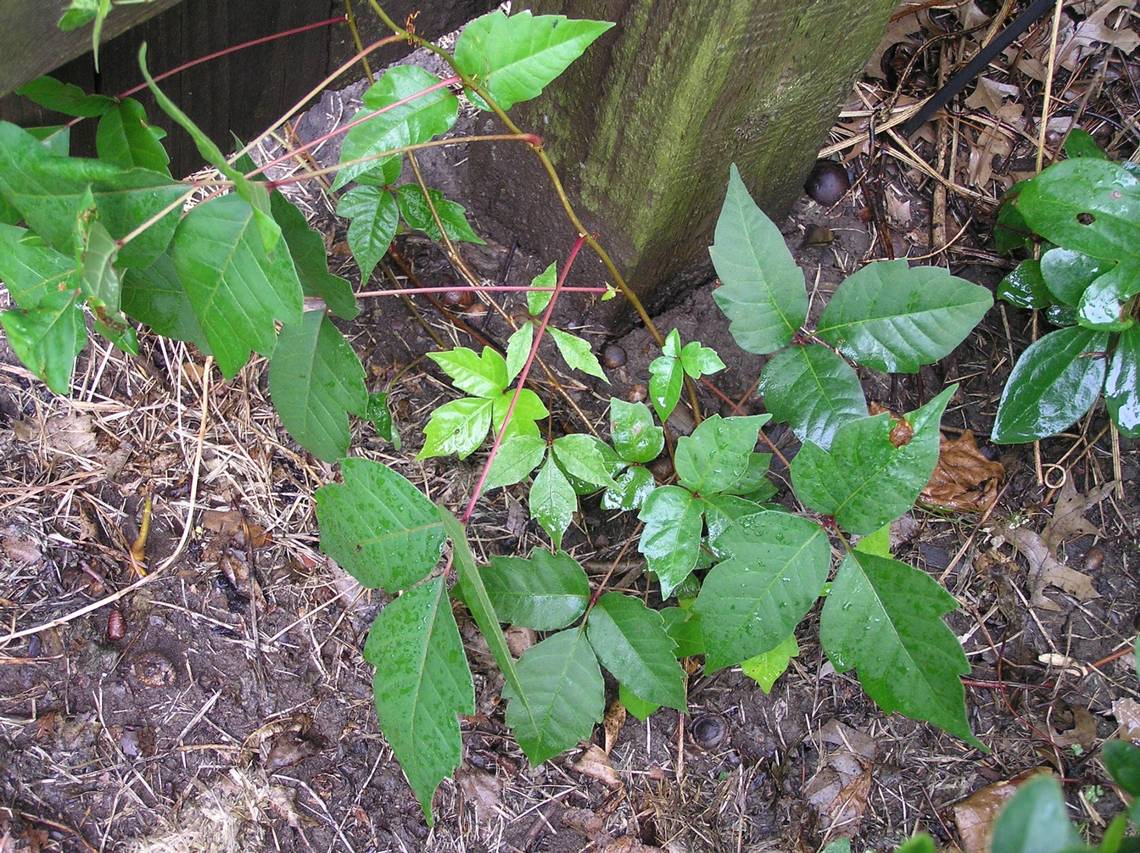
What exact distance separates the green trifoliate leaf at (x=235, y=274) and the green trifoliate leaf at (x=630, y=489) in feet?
2.45

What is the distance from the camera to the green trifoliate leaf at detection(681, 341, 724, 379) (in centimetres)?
154

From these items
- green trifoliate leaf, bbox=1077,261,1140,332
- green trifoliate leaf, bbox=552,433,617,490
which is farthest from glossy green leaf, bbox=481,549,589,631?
green trifoliate leaf, bbox=1077,261,1140,332

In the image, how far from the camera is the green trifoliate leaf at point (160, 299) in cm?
136

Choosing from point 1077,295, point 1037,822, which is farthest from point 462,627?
point 1077,295

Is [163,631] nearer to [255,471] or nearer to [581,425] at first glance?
[255,471]

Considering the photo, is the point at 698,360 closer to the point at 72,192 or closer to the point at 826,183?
the point at 826,183

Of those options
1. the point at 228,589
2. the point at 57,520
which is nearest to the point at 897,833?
the point at 228,589

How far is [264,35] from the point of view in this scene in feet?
4.77

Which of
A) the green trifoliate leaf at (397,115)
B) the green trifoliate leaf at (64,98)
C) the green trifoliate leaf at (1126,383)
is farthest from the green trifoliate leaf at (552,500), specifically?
the green trifoliate leaf at (1126,383)

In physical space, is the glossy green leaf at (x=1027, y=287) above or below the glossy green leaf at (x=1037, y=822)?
below

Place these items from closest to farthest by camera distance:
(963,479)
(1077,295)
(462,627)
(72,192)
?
(72,192) < (1077,295) < (462,627) < (963,479)

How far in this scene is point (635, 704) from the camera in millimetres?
1660

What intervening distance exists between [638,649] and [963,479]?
36.5 inches

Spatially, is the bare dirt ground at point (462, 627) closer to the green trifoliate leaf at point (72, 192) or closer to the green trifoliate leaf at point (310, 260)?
the green trifoliate leaf at point (310, 260)
